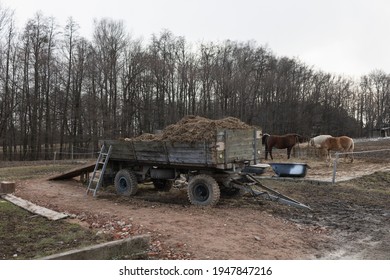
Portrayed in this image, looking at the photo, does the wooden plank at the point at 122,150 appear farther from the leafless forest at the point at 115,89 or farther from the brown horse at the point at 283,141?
the leafless forest at the point at 115,89

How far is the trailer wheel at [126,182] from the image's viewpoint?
34.6ft

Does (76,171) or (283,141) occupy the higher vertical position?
(283,141)

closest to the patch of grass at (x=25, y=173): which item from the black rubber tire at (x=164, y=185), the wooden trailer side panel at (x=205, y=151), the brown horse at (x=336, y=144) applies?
the black rubber tire at (x=164, y=185)

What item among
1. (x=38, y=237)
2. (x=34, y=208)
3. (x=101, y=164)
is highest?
(x=101, y=164)

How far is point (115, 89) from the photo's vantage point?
139 feet

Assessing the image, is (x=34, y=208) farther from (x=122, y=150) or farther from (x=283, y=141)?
(x=283, y=141)

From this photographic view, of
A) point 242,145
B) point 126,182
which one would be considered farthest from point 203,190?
point 126,182

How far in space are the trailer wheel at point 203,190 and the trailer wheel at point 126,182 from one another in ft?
6.68

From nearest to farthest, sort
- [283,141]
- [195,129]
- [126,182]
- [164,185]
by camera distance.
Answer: [195,129] < [126,182] < [164,185] < [283,141]

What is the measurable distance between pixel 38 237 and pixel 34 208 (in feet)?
7.94

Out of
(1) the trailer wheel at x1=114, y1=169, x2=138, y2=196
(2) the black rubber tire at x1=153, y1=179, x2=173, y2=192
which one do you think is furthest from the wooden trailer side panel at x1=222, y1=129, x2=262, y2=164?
(2) the black rubber tire at x1=153, y1=179, x2=173, y2=192

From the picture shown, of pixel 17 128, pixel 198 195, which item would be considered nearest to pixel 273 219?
pixel 198 195

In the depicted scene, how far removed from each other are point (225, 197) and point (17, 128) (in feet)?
116

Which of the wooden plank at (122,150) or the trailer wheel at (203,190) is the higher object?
the wooden plank at (122,150)
